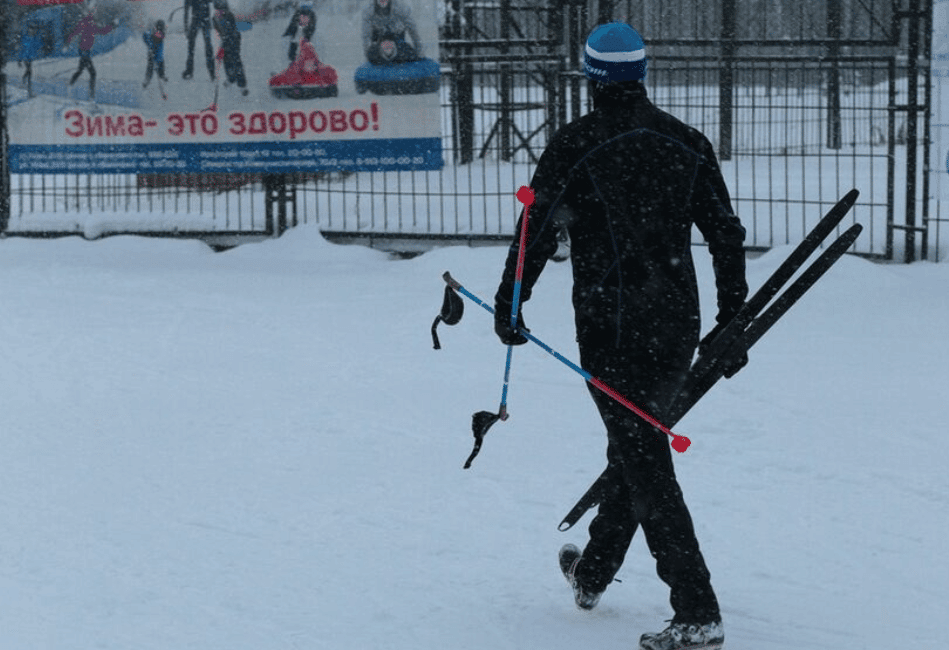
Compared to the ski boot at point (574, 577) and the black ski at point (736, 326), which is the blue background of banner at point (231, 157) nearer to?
the ski boot at point (574, 577)

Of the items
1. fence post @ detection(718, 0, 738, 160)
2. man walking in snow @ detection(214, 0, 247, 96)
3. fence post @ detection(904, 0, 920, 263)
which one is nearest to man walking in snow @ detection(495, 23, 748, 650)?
fence post @ detection(904, 0, 920, 263)

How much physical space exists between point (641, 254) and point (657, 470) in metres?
0.61

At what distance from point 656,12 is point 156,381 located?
9681 mm

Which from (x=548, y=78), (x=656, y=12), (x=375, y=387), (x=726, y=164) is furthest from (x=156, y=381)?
(x=656, y=12)

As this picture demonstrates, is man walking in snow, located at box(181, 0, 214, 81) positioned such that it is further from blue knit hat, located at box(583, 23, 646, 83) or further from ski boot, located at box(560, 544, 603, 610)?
blue knit hat, located at box(583, 23, 646, 83)

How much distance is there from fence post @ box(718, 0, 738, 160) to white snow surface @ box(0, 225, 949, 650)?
103 inches

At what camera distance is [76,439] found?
23.8 feet

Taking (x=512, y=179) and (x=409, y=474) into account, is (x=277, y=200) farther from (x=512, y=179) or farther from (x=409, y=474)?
(x=409, y=474)

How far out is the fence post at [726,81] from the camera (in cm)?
1286

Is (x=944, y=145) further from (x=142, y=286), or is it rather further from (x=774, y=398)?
(x=142, y=286)

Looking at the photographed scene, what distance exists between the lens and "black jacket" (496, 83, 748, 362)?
14.4 ft

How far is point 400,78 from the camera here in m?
11.7

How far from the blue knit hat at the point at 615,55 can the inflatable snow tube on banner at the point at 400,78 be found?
7.19m

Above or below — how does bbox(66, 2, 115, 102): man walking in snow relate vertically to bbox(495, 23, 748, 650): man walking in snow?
above
